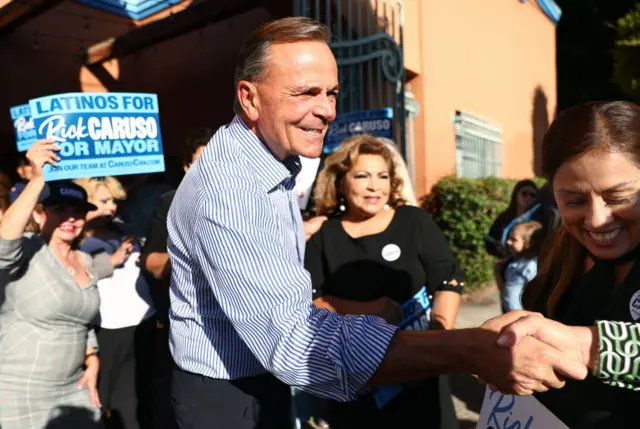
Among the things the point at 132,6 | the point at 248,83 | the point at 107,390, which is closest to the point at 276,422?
the point at 248,83

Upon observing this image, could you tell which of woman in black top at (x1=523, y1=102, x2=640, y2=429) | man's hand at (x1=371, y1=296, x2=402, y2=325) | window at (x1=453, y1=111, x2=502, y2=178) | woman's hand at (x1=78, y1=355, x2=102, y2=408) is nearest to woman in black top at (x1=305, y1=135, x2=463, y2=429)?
man's hand at (x1=371, y1=296, x2=402, y2=325)

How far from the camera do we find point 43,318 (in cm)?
271

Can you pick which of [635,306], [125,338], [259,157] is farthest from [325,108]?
[125,338]

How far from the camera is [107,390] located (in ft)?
11.7

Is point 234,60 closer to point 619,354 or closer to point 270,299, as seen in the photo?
point 270,299

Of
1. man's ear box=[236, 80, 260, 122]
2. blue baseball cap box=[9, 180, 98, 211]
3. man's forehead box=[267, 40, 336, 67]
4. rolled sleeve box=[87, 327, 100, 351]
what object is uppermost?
man's forehead box=[267, 40, 336, 67]

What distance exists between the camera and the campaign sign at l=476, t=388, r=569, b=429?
1.49m

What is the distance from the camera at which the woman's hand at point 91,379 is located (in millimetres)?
3004

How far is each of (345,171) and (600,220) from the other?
1.51 metres

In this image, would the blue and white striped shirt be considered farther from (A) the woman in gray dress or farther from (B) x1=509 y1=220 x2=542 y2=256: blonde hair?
(B) x1=509 y1=220 x2=542 y2=256: blonde hair

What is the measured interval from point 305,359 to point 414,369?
289 mm

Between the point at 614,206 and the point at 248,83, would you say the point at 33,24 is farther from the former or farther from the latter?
the point at 614,206

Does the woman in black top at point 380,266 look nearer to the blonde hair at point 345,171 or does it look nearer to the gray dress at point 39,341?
the blonde hair at point 345,171

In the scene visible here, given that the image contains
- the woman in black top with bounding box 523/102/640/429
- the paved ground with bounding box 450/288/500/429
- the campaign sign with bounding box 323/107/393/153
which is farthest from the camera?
the campaign sign with bounding box 323/107/393/153
